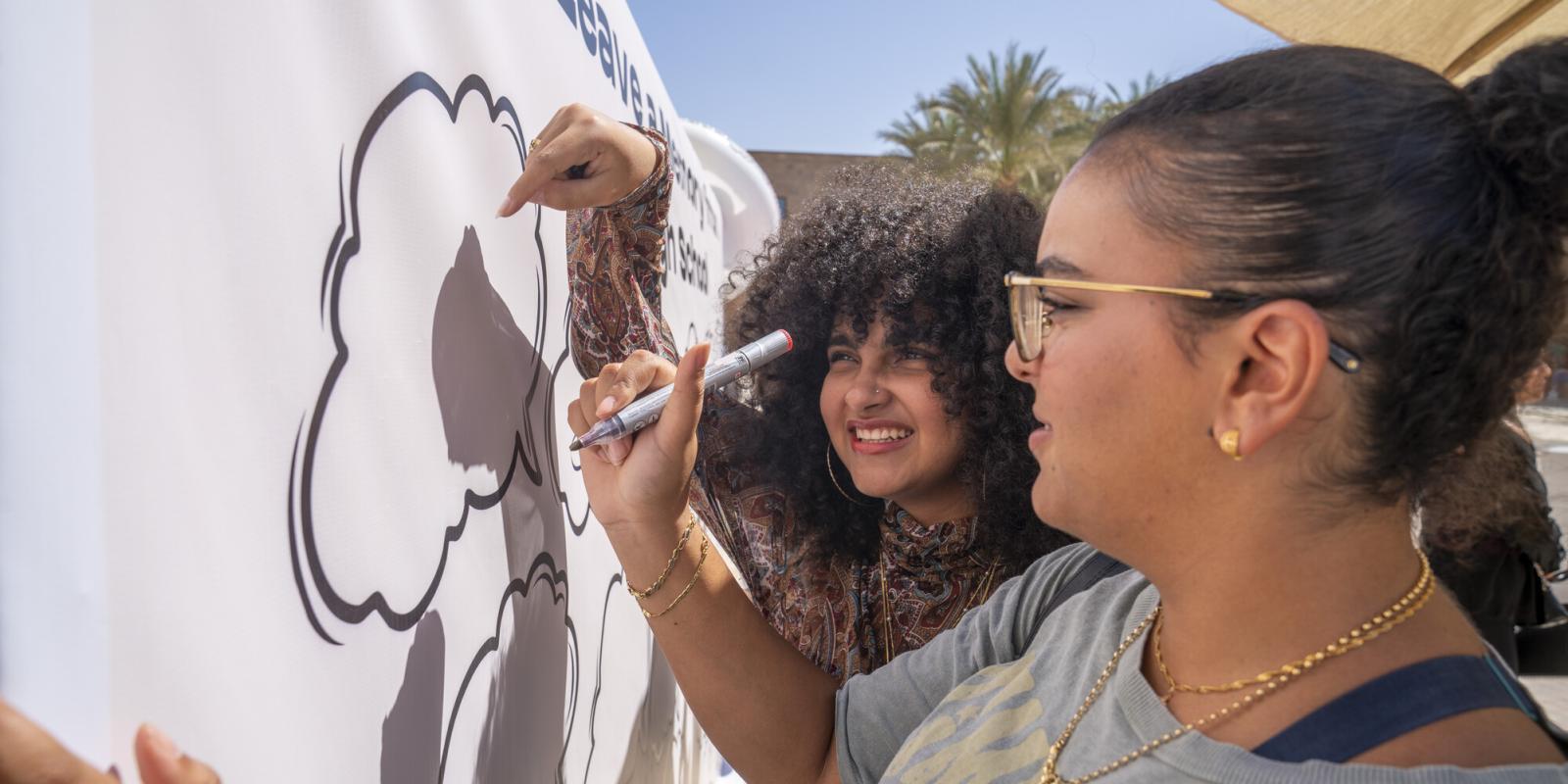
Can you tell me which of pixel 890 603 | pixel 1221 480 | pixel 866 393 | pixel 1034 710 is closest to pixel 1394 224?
A: pixel 1221 480

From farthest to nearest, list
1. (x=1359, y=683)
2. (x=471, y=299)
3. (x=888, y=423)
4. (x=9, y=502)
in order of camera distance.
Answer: (x=888, y=423), (x=471, y=299), (x=1359, y=683), (x=9, y=502)

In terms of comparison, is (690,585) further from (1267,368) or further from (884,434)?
(1267,368)

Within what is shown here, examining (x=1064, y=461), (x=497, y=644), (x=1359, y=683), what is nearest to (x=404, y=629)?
(x=497, y=644)

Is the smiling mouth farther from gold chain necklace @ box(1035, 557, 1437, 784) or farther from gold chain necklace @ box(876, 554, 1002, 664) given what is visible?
gold chain necklace @ box(1035, 557, 1437, 784)

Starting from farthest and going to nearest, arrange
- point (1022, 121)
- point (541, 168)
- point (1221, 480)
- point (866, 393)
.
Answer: point (1022, 121)
point (866, 393)
point (541, 168)
point (1221, 480)

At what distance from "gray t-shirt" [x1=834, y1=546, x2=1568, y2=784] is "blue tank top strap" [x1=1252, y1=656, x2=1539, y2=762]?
31mm

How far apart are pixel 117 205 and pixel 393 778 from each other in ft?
1.95

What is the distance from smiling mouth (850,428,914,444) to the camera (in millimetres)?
1668

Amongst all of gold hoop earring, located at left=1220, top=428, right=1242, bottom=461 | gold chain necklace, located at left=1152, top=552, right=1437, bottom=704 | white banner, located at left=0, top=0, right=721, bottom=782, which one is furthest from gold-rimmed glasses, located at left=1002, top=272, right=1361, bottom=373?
white banner, located at left=0, top=0, right=721, bottom=782

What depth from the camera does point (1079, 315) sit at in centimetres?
100

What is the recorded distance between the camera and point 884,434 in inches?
65.9

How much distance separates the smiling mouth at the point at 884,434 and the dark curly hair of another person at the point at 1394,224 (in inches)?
29.8

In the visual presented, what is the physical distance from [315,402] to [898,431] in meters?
1.02

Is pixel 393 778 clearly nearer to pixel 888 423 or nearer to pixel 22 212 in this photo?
pixel 22 212
